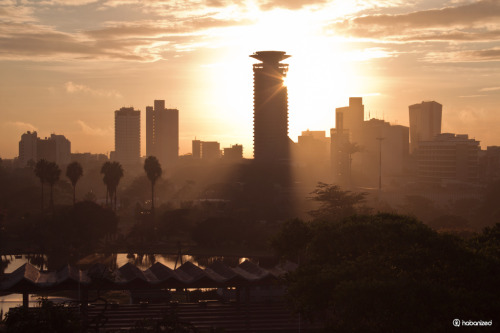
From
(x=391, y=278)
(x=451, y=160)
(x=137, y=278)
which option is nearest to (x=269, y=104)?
(x=451, y=160)


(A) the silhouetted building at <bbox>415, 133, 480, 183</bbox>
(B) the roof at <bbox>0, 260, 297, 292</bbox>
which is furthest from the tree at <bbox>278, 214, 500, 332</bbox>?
(A) the silhouetted building at <bbox>415, 133, 480, 183</bbox>

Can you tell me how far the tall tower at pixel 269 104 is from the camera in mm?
193375

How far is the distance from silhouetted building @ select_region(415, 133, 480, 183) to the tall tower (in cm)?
4171

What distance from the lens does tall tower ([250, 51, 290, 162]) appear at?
193 meters

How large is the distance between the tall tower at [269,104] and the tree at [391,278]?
161 m

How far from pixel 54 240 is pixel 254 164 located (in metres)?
91.5

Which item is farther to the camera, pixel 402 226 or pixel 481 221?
pixel 481 221

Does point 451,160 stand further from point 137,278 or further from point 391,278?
point 391,278

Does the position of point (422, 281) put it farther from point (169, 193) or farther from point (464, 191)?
point (169, 193)

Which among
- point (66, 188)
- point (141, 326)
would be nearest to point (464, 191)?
point (66, 188)

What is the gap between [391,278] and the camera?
24.5 m

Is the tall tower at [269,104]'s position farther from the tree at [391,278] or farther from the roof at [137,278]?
the tree at [391,278]

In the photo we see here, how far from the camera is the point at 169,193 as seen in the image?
190 m

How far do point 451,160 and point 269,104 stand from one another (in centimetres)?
5474
